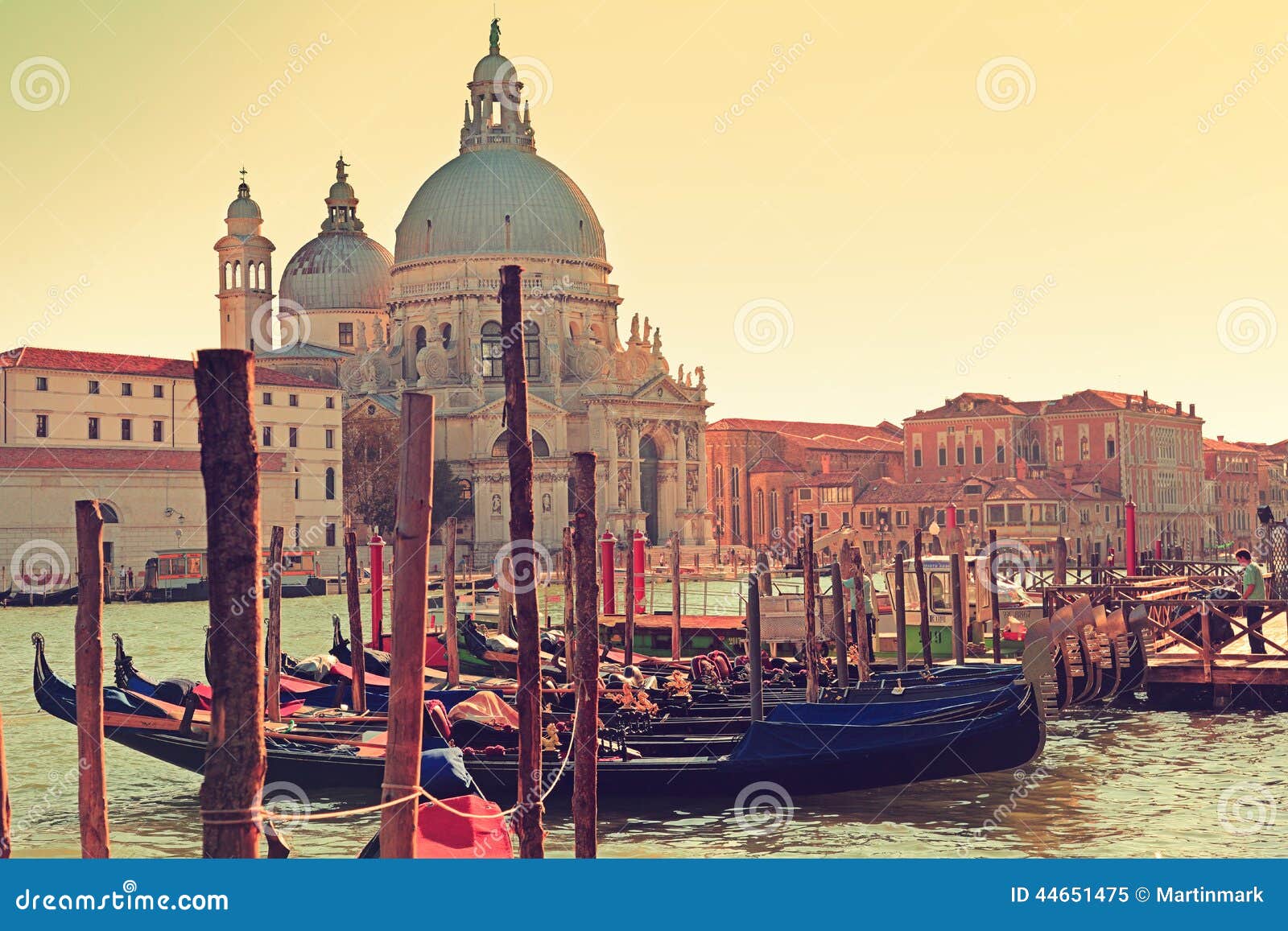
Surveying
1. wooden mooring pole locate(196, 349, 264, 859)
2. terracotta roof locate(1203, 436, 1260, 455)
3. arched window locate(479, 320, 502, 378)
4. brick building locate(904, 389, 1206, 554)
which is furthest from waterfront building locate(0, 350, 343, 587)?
terracotta roof locate(1203, 436, 1260, 455)

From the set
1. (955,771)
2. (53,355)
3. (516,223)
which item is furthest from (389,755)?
(516,223)

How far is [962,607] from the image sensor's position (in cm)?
1678

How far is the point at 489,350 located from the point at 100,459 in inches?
695

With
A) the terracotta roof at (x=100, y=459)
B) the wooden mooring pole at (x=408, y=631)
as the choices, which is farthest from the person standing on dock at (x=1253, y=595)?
the terracotta roof at (x=100, y=459)

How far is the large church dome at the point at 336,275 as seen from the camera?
197 feet

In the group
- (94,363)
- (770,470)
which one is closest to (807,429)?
(770,470)

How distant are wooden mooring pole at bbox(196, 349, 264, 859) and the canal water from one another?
4.18 meters

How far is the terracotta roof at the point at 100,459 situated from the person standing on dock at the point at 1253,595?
25945 mm

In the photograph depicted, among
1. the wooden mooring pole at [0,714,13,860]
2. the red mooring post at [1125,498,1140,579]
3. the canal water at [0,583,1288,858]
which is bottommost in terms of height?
the canal water at [0,583,1288,858]

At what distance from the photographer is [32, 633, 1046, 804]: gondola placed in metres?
11.2

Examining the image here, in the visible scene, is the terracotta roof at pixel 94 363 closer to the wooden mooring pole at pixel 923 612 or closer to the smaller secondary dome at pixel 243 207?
the smaller secondary dome at pixel 243 207

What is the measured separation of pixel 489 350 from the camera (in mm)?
54094

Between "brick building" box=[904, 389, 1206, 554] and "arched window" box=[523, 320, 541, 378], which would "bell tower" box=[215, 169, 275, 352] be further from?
"brick building" box=[904, 389, 1206, 554]
